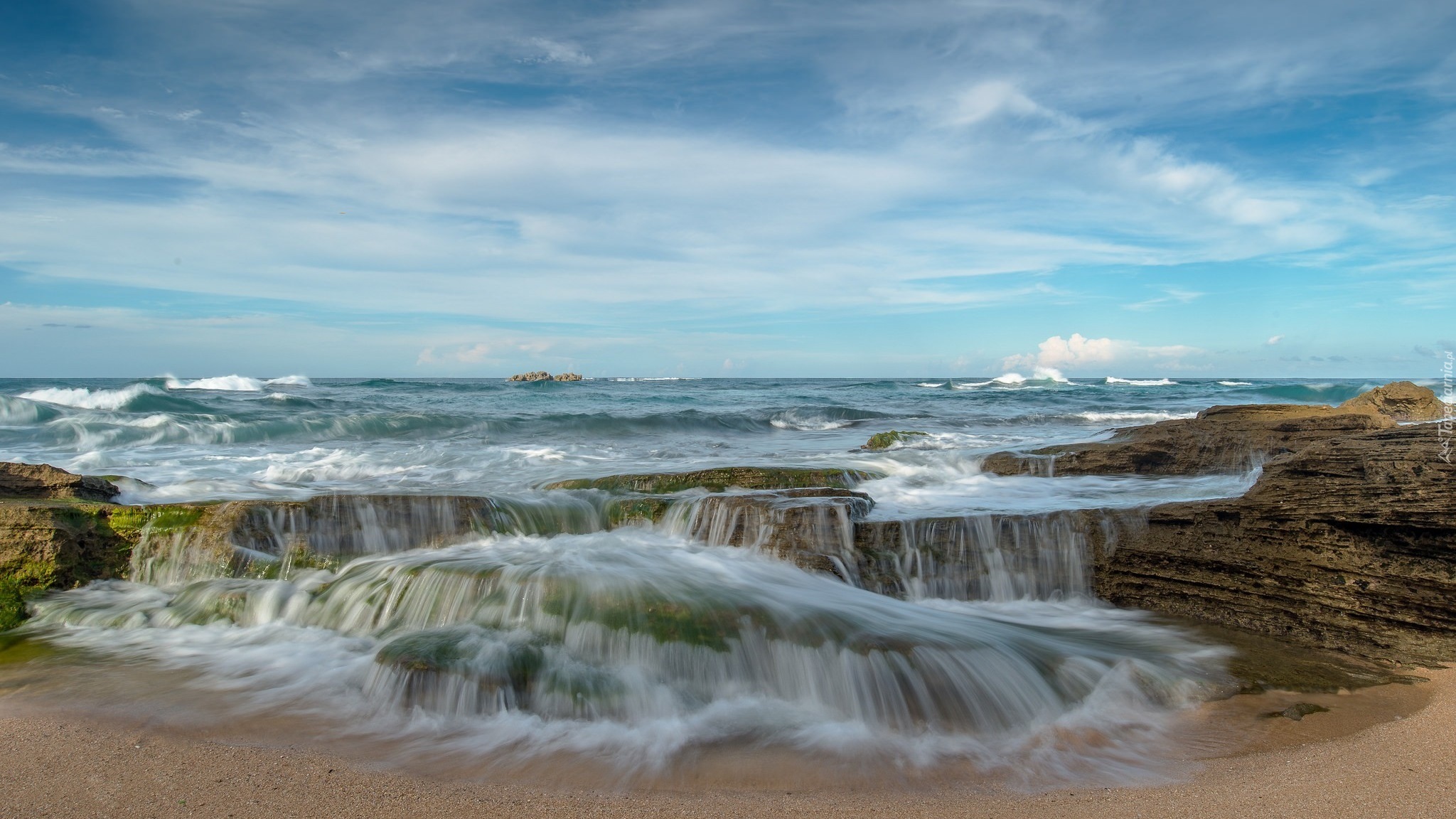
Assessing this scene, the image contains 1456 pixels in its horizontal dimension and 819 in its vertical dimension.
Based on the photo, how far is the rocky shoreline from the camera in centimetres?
449

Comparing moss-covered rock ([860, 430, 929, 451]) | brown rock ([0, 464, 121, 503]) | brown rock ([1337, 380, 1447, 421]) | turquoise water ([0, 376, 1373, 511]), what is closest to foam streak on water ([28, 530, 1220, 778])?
brown rock ([0, 464, 121, 503])

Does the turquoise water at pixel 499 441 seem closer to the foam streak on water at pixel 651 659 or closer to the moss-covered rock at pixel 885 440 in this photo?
the moss-covered rock at pixel 885 440

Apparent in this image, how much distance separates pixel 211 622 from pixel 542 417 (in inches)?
665

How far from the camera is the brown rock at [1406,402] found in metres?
14.5

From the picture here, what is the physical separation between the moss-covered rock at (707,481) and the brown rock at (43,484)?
13.2 feet

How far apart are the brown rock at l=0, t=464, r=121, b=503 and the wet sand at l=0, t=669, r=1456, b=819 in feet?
13.0

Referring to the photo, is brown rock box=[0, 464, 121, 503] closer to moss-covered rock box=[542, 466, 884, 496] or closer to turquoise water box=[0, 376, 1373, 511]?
turquoise water box=[0, 376, 1373, 511]

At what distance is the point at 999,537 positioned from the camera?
6.08 m

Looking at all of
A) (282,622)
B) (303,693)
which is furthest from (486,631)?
(282,622)

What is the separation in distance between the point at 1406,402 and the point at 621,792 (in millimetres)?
18075

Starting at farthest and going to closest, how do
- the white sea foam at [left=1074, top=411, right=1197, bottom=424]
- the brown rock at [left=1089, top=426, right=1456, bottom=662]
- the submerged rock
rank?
the white sea foam at [left=1074, top=411, right=1197, bottom=424], the brown rock at [left=1089, top=426, right=1456, bottom=662], the submerged rock

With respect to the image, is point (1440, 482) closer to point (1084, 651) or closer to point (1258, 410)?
point (1084, 651)

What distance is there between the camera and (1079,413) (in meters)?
25.1

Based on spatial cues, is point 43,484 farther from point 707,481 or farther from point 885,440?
point 885,440
